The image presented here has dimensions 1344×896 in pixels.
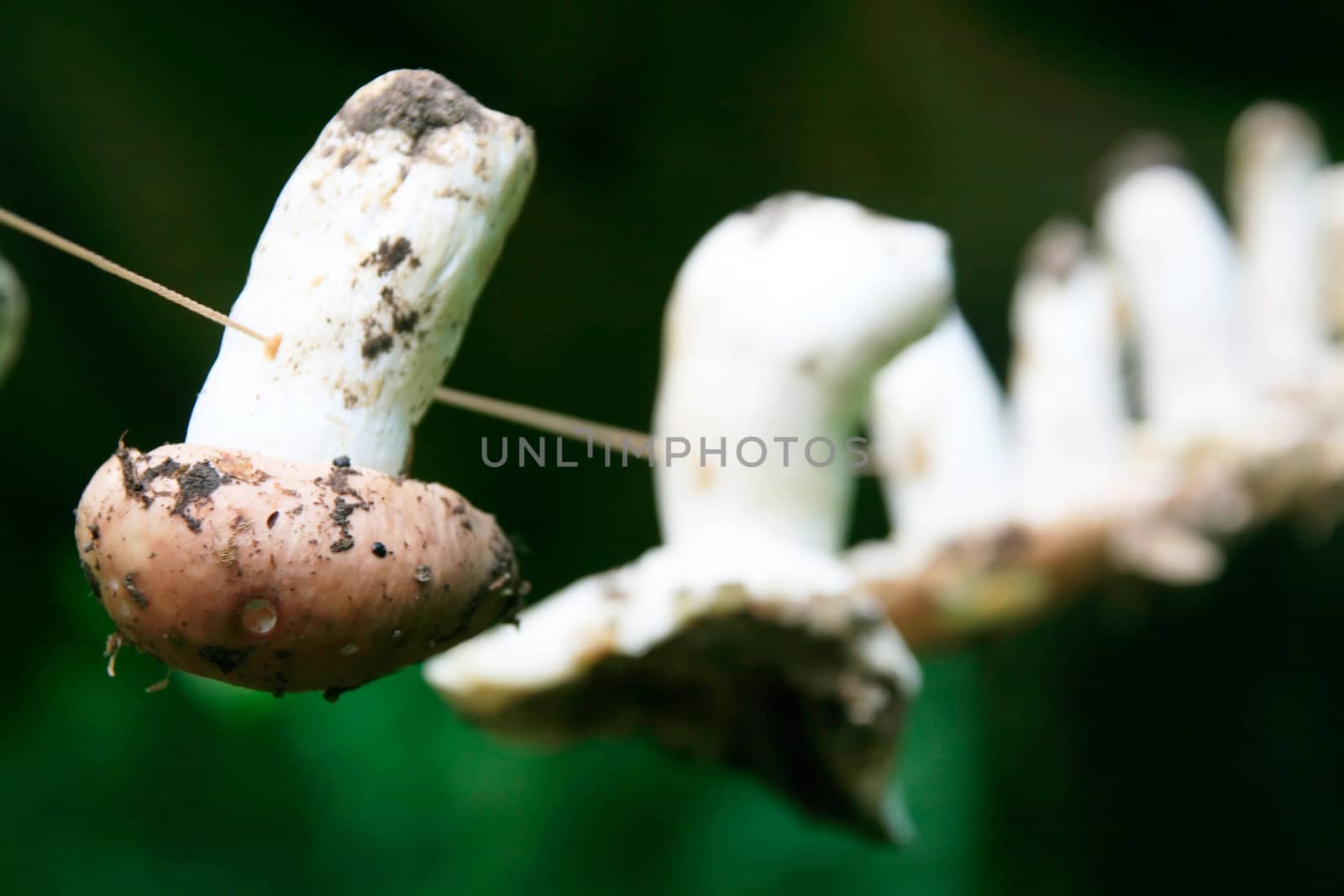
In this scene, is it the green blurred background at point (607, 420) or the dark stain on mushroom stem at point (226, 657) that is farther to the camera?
the green blurred background at point (607, 420)

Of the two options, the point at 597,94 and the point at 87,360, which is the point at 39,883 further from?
the point at 597,94

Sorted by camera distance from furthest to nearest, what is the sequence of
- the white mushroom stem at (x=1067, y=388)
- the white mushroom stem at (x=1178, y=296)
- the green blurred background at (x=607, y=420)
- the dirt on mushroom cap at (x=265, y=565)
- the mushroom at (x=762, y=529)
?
the white mushroom stem at (x=1178, y=296) < the white mushroom stem at (x=1067, y=388) < the green blurred background at (x=607, y=420) < the mushroom at (x=762, y=529) < the dirt on mushroom cap at (x=265, y=565)

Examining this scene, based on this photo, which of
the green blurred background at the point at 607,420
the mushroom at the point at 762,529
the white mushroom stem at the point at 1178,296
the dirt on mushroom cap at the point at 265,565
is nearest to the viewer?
the dirt on mushroom cap at the point at 265,565

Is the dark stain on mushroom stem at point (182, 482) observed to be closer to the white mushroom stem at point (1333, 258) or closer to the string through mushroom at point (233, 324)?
the string through mushroom at point (233, 324)

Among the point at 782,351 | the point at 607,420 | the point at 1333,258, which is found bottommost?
the point at 607,420

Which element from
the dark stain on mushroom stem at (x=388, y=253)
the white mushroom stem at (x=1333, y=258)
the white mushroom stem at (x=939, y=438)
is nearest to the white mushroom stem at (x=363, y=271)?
the dark stain on mushroom stem at (x=388, y=253)

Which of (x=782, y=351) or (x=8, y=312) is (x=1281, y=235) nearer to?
(x=782, y=351)

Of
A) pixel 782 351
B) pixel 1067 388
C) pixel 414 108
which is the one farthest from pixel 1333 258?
pixel 414 108
